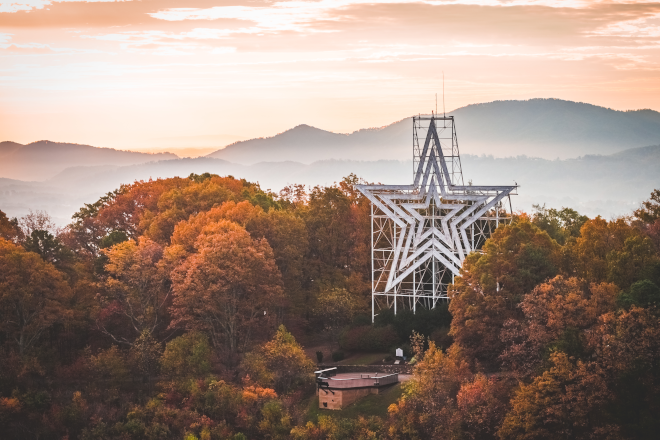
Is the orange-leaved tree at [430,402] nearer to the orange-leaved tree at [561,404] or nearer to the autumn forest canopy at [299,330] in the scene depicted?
the autumn forest canopy at [299,330]

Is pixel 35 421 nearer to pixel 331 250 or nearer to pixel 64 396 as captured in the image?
pixel 64 396

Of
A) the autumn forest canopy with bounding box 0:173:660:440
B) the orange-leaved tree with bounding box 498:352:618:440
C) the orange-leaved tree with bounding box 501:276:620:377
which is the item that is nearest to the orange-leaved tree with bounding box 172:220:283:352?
the autumn forest canopy with bounding box 0:173:660:440

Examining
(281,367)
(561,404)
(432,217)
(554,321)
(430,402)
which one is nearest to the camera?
(561,404)

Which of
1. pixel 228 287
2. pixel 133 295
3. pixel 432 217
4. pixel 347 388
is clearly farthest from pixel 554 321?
pixel 133 295

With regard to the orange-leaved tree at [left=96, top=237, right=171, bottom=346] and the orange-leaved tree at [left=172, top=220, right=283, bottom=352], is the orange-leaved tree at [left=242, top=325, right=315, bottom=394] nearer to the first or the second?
the orange-leaved tree at [left=172, top=220, right=283, bottom=352]

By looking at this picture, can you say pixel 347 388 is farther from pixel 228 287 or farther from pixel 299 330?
pixel 299 330

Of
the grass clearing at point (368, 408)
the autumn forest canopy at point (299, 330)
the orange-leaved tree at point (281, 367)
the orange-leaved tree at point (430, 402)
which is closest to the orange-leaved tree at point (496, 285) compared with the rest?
the autumn forest canopy at point (299, 330)

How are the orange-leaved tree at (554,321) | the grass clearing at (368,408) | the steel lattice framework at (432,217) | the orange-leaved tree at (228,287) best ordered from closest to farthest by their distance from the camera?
the orange-leaved tree at (554,321) < the grass clearing at (368,408) < the orange-leaved tree at (228,287) < the steel lattice framework at (432,217)
